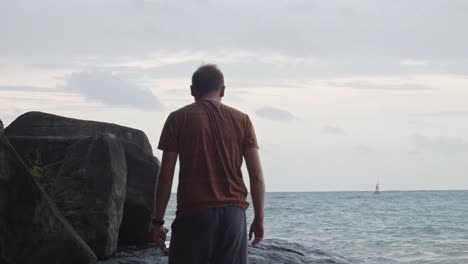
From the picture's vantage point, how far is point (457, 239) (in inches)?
950

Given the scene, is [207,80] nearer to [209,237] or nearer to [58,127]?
[209,237]

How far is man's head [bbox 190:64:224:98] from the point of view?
4488 mm

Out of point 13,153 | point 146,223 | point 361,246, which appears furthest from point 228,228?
point 361,246

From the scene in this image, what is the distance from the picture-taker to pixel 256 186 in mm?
4531

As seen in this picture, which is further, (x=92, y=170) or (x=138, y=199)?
(x=138, y=199)

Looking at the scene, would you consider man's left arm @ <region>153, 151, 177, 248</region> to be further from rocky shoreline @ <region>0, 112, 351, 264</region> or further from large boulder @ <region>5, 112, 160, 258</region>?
large boulder @ <region>5, 112, 160, 258</region>

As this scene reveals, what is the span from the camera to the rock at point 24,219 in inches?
211

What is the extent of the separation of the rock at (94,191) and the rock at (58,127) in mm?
1951

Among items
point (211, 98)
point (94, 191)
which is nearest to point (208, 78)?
point (211, 98)

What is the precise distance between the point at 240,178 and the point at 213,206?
27 cm

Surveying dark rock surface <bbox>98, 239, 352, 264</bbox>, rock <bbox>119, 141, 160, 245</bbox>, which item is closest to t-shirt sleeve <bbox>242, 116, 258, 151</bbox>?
dark rock surface <bbox>98, 239, 352, 264</bbox>

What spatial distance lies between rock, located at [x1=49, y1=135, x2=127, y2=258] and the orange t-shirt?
10.1ft

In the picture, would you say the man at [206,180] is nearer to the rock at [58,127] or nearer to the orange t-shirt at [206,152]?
the orange t-shirt at [206,152]

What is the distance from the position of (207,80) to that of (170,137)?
427 millimetres
